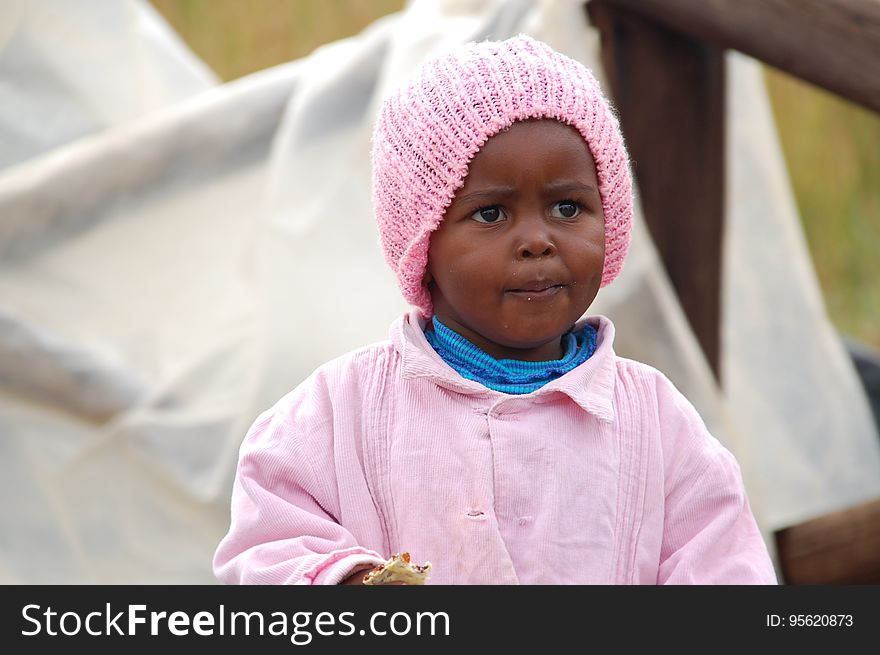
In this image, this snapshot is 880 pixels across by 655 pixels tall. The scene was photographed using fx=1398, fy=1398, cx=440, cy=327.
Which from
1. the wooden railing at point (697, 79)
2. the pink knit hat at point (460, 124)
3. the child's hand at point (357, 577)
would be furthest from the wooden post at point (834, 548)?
the child's hand at point (357, 577)

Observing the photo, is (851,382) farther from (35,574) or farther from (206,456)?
(35,574)

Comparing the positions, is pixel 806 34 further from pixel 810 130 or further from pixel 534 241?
pixel 810 130

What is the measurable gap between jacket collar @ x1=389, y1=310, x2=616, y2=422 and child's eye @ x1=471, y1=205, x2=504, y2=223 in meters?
0.18

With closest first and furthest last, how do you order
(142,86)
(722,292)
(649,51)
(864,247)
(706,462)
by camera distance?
(706,462), (649,51), (722,292), (142,86), (864,247)

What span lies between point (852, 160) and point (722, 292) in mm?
3677

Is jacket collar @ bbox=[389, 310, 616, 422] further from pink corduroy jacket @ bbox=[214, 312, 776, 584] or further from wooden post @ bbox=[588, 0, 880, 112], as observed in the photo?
wooden post @ bbox=[588, 0, 880, 112]

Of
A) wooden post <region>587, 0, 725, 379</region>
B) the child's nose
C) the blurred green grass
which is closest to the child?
the child's nose

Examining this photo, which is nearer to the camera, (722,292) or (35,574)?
(35,574)

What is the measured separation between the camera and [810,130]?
6.84 meters

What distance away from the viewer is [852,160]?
677 cm

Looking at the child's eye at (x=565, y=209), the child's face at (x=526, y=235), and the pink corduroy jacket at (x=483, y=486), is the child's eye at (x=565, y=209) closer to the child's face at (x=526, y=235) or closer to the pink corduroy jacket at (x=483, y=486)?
the child's face at (x=526, y=235)

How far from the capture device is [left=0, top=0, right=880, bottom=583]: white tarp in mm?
3184

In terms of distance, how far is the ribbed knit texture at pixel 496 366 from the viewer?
1803mm

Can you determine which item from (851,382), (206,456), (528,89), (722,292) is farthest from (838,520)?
(528,89)
